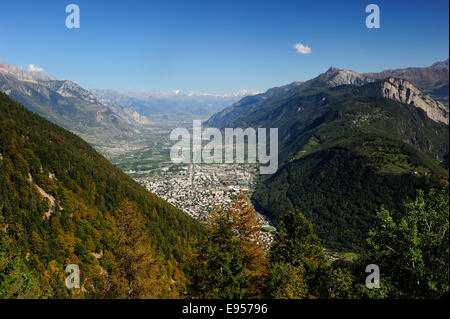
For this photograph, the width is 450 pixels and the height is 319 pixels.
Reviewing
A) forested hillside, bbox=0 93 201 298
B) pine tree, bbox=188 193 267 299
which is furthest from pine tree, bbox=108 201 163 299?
pine tree, bbox=188 193 267 299

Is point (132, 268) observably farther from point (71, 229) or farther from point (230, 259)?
point (71, 229)

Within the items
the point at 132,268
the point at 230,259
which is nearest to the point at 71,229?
the point at 132,268

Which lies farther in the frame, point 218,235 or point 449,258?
point 218,235

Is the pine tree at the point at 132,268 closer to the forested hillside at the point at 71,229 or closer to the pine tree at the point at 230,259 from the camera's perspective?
the forested hillside at the point at 71,229

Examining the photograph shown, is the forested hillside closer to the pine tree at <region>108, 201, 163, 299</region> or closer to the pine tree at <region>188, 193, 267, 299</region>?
the pine tree at <region>108, 201, 163, 299</region>

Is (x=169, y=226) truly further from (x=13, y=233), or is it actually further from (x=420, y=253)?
(x=420, y=253)

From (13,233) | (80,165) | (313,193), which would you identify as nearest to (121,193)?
Result: (80,165)
